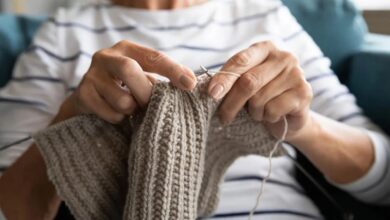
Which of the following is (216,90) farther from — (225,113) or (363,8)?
(363,8)

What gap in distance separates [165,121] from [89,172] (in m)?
0.13

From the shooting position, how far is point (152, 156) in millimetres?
529

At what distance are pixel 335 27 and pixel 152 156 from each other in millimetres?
660

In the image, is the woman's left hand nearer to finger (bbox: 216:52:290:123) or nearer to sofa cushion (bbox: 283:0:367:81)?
finger (bbox: 216:52:290:123)

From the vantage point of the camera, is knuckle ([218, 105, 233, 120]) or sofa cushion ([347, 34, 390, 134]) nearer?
knuckle ([218, 105, 233, 120])

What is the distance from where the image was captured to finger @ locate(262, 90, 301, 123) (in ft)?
1.88

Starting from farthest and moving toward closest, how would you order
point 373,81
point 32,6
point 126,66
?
point 32,6 → point 373,81 → point 126,66

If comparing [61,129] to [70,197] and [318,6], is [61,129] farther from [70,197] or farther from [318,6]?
[318,6]

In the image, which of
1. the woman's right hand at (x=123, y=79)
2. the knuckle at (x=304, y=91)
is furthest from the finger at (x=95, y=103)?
the knuckle at (x=304, y=91)

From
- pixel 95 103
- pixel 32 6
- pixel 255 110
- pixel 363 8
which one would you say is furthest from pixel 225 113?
pixel 32 6

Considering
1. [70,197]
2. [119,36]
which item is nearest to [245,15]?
[119,36]

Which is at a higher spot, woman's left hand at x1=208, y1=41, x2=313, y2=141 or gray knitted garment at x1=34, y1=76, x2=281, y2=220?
woman's left hand at x1=208, y1=41, x2=313, y2=141

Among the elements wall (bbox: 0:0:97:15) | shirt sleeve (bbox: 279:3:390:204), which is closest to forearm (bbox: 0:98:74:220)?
shirt sleeve (bbox: 279:3:390:204)

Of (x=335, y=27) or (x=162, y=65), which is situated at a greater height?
(x=162, y=65)
